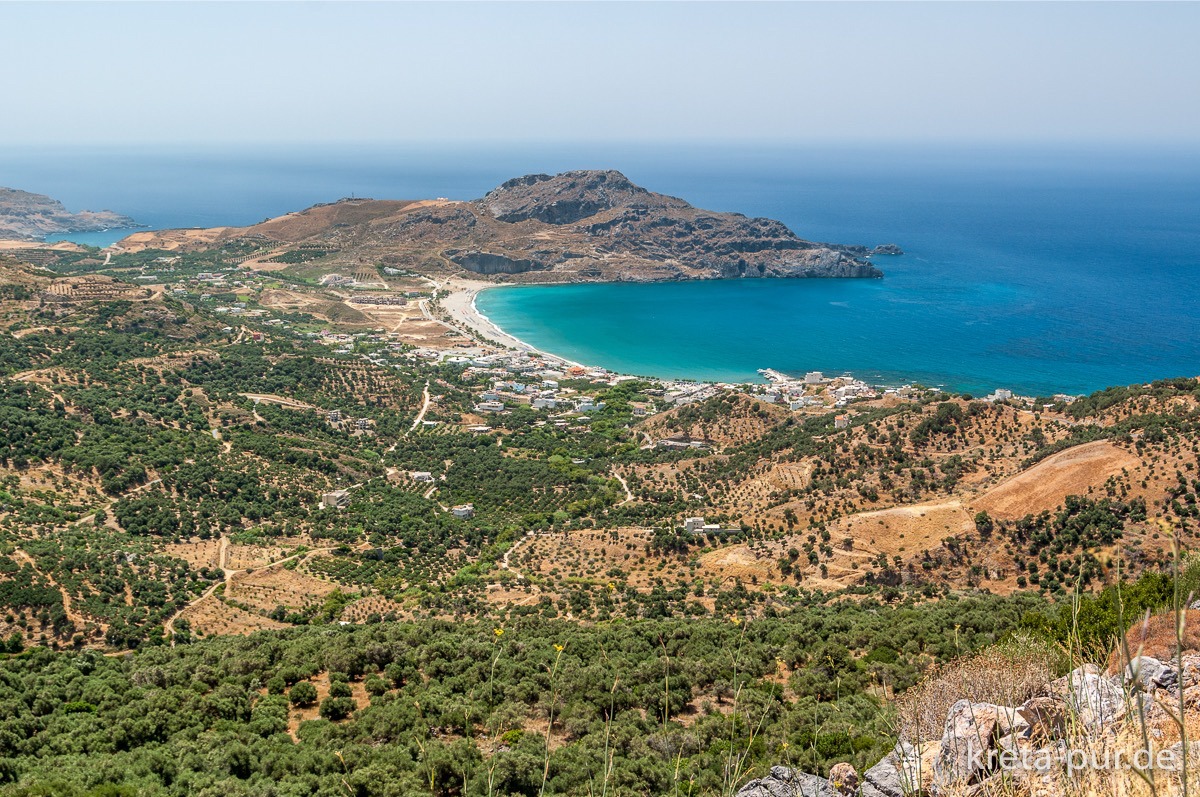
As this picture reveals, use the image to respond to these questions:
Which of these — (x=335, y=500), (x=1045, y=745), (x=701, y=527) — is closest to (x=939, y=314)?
(x=701, y=527)

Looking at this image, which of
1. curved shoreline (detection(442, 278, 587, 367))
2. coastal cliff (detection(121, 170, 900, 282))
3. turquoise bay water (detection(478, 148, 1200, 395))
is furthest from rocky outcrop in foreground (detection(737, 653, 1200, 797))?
coastal cliff (detection(121, 170, 900, 282))

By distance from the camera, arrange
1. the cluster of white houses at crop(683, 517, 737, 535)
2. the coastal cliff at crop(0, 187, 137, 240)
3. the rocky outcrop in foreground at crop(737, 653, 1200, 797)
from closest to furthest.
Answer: the rocky outcrop in foreground at crop(737, 653, 1200, 797) < the cluster of white houses at crop(683, 517, 737, 535) < the coastal cliff at crop(0, 187, 137, 240)

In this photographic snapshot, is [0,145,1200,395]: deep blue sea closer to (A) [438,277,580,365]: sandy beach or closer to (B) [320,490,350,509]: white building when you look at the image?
(A) [438,277,580,365]: sandy beach

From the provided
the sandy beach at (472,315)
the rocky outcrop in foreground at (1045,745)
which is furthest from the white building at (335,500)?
the sandy beach at (472,315)

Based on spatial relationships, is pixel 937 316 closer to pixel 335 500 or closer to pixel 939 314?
pixel 939 314

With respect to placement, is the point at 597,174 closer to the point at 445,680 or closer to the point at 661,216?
the point at 661,216

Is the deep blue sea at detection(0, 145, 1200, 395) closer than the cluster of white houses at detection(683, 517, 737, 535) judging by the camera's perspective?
No

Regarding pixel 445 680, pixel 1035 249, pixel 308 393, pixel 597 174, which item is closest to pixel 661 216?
pixel 597 174
